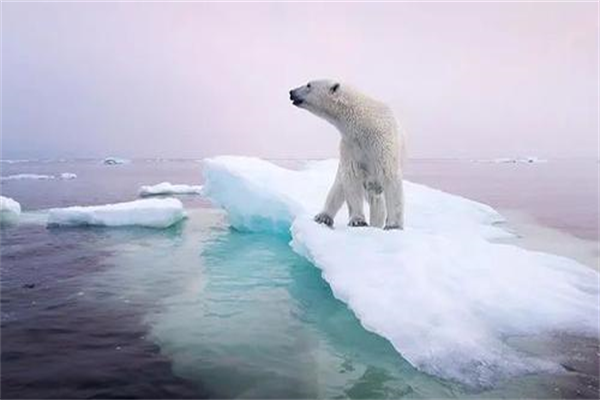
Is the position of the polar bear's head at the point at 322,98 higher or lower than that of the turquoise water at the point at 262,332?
higher

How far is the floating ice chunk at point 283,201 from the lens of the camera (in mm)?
10797

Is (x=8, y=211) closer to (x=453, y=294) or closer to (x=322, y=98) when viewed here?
(x=322, y=98)

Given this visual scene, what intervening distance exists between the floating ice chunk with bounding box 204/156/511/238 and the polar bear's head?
3.43m

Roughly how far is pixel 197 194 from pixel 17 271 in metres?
20.1

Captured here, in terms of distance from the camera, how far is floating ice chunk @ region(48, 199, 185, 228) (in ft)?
44.3

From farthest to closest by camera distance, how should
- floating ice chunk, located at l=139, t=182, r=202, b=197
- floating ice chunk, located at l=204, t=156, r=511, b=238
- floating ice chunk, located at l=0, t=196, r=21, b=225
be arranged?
floating ice chunk, located at l=139, t=182, r=202, b=197, floating ice chunk, located at l=0, t=196, r=21, b=225, floating ice chunk, located at l=204, t=156, r=511, b=238

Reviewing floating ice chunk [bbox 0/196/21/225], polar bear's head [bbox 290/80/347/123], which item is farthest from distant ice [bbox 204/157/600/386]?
floating ice chunk [bbox 0/196/21/225]

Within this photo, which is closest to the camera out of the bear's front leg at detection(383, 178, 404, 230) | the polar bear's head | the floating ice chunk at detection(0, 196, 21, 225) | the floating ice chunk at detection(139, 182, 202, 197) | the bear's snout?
the bear's front leg at detection(383, 178, 404, 230)

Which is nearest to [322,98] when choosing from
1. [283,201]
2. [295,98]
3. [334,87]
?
[334,87]

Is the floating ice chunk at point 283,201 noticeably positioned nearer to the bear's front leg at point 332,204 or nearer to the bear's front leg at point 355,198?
the bear's front leg at point 332,204

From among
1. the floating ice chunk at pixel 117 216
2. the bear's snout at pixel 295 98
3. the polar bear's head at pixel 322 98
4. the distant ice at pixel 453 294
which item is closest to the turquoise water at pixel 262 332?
the distant ice at pixel 453 294

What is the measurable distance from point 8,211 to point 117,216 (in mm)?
3091

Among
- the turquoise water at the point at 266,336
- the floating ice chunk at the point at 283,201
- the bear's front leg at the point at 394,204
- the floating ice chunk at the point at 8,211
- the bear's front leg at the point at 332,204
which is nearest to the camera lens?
the turquoise water at the point at 266,336

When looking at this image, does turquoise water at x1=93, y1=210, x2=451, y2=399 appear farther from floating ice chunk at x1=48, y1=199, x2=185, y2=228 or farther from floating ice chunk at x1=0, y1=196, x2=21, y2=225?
floating ice chunk at x1=0, y1=196, x2=21, y2=225
